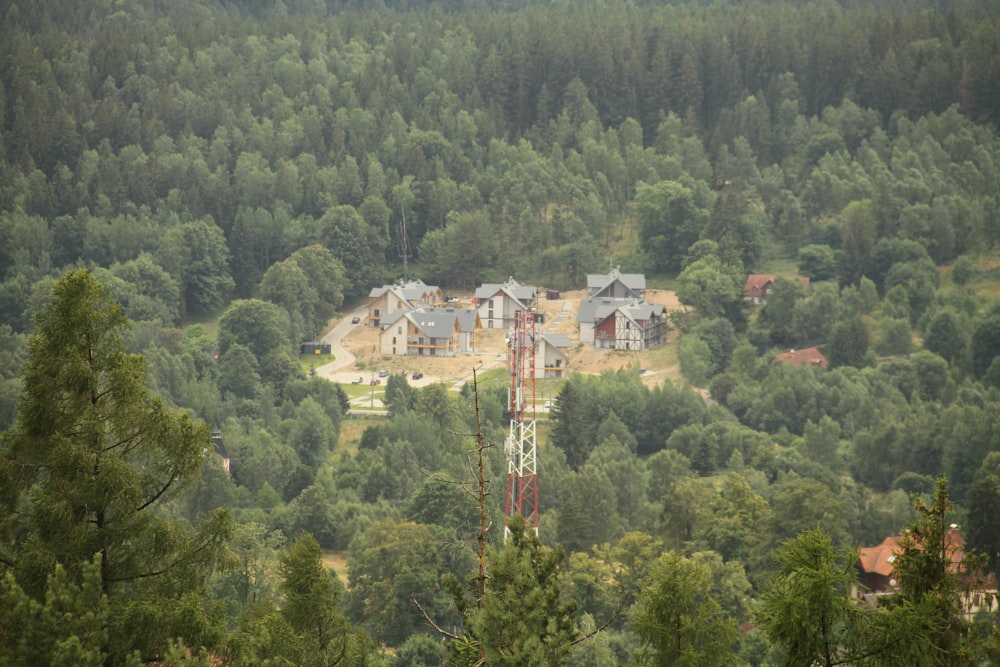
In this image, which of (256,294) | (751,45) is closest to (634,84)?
(751,45)

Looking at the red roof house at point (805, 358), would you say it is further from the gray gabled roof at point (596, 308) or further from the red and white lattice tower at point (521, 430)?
the red and white lattice tower at point (521, 430)

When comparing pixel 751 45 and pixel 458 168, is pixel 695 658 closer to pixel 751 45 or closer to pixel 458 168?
pixel 458 168

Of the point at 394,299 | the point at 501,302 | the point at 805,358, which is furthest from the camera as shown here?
the point at 394,299

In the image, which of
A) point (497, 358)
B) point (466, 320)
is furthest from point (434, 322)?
point (497, 358)

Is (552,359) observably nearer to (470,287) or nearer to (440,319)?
(440,319)

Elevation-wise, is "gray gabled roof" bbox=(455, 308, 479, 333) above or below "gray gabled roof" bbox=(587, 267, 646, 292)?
below

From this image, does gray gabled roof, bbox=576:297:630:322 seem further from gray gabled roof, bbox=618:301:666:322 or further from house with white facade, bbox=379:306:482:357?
house with white facade, bbox=379:306:482:357

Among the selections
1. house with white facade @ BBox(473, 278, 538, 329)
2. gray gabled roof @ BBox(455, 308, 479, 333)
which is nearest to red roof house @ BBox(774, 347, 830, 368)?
house with white facade @ BBox(473, 278, 538, 329)
